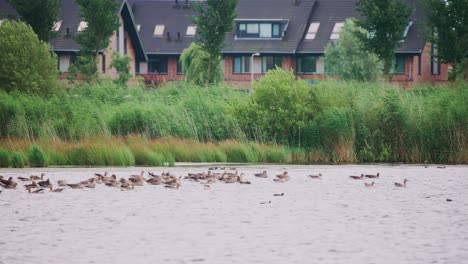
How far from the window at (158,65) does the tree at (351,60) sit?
55.3 feet

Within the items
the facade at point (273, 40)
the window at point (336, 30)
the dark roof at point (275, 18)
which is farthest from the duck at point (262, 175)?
the dark roof at point (275, 18)

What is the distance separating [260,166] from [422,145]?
4421 millimetres

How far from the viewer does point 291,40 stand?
7631cm

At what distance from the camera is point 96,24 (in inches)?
1981

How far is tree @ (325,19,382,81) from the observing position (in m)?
64.8

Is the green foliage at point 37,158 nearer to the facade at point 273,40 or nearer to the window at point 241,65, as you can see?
the facade at point 273,40

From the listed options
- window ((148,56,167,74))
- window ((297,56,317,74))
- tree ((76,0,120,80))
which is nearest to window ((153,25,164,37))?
window ((148,56,167,74))

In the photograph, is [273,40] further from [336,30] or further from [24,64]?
[24,64]

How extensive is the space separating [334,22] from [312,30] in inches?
72.6

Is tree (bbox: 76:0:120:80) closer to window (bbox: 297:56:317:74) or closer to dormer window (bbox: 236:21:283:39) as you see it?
dormer window (bbox: 236:21:283:39)

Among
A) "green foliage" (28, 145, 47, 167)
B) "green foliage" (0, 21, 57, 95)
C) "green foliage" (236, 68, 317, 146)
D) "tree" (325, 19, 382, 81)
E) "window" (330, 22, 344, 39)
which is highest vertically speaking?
"window" (330, 22, 344, 39)

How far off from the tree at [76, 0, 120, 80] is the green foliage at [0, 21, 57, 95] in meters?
15.9

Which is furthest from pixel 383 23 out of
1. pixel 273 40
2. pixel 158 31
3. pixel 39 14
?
pixel 158 31

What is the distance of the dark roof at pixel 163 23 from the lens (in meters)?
78.4
